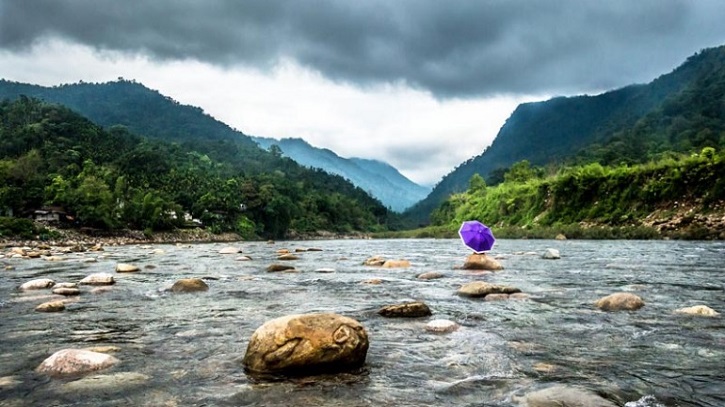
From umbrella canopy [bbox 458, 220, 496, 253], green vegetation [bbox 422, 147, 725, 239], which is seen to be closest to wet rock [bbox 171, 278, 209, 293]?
umbrella canopy [bbox 458, 220, 496, 253]

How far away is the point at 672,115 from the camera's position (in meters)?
102

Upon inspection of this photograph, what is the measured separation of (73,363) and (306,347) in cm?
218

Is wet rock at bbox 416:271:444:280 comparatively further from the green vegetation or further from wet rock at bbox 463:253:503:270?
the green vegetation

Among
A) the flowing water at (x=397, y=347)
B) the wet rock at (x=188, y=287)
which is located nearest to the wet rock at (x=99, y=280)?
the flowing water at (x=397, y=347)

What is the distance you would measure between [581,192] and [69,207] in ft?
→ 195

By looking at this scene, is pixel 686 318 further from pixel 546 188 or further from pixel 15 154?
pixel 15 154

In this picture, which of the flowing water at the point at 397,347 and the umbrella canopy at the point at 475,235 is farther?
the umbrella canopy at the point at 475,235

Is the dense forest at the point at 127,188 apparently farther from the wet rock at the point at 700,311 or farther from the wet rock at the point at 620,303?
the wet rock at the point at 700,311

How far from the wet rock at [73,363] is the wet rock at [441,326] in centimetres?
361

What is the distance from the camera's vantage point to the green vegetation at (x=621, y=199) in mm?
33531

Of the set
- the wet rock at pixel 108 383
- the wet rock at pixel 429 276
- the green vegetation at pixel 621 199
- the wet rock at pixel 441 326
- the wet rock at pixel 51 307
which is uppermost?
the green vegetation at pixel 621 199

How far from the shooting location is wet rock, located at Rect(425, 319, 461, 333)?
6.05m

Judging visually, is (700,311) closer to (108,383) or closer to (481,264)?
(108,383)

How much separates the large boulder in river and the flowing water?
19 cm
